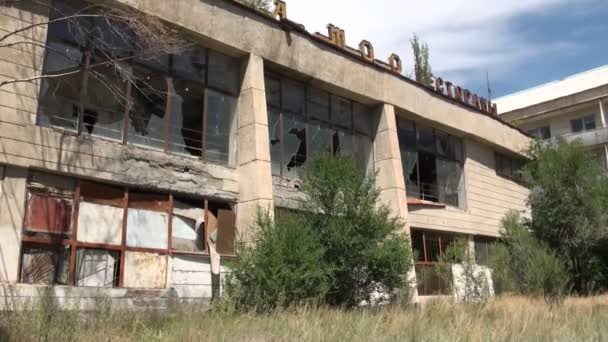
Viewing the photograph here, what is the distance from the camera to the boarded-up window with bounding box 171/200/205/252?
15281 mm

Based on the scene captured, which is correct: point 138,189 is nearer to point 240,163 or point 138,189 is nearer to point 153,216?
point 153,216

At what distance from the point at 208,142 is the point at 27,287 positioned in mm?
6681

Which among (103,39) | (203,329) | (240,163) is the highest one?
(103,39)

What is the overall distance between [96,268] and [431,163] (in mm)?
15789

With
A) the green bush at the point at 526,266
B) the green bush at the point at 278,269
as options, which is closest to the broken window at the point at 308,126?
the green bush at the point at 278,269

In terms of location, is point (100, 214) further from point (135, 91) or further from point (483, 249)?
point (483, 249)

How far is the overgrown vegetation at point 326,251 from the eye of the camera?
14.1 metres

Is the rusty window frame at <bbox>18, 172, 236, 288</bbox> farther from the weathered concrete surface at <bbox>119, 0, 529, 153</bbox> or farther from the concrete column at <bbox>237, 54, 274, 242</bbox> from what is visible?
the weathered concrete surface at <bbox>119, 0, 529, 153</bbox>

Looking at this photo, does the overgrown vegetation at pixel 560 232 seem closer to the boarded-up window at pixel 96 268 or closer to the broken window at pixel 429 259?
the broken window at pixel 429 259

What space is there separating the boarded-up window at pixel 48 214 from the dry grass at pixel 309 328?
3.08 m

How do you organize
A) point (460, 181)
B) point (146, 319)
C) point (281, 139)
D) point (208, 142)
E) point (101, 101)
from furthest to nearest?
point (460, 181)
point (281, 139)
point (208, 142)
point (101, 101)
point (146, 319)

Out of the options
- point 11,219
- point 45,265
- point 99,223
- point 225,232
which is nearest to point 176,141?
point 225,232

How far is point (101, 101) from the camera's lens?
14656 mm

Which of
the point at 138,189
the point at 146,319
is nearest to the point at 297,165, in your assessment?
the point at 138,189
